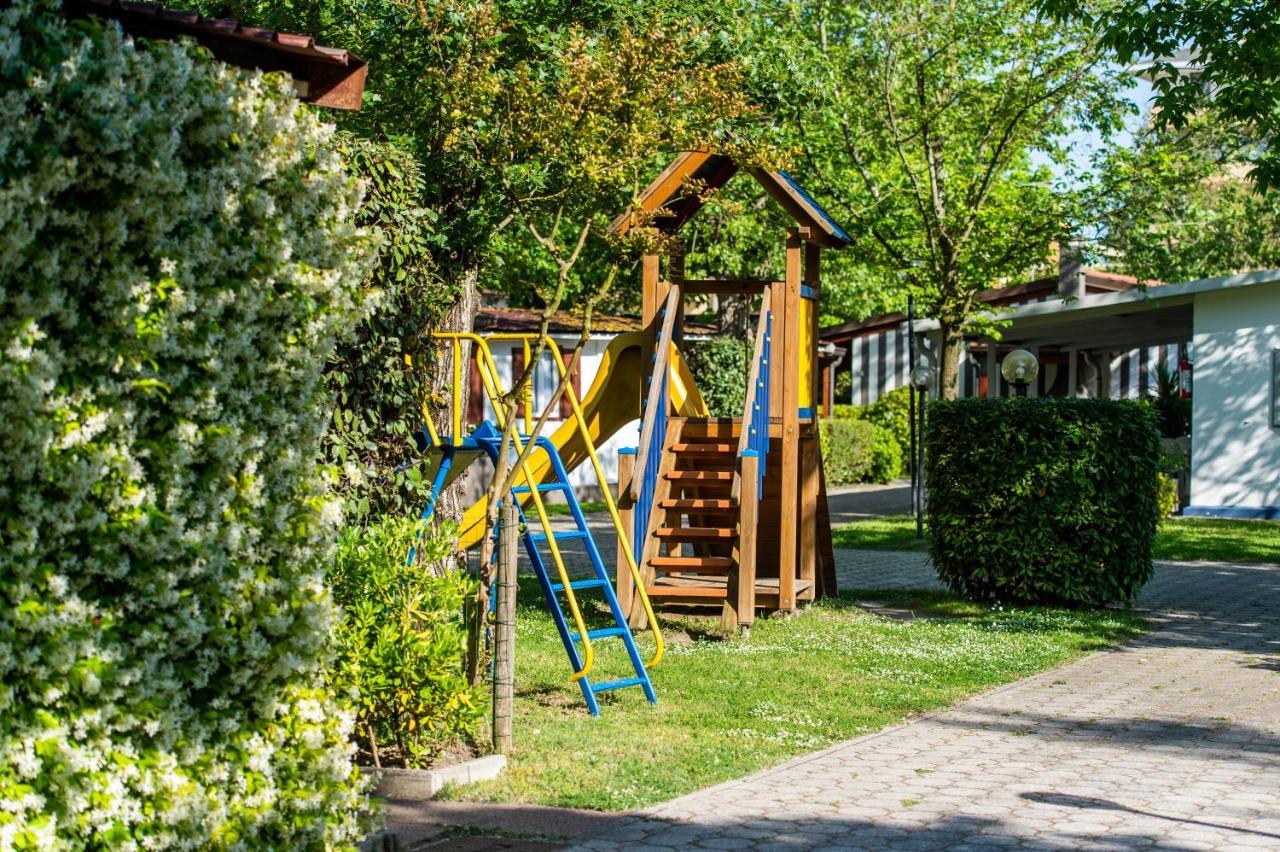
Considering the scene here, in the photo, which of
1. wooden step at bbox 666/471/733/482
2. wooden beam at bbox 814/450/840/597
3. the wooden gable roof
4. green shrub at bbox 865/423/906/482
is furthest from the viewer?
green shrub at bbox 865/423/906/482

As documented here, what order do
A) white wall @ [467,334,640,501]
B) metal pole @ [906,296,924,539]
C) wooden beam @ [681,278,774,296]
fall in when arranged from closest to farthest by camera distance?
wooden beam @ [681,278,774,296], metal pole @ [906,296,924,539], white wall @ [467,334,640,501]

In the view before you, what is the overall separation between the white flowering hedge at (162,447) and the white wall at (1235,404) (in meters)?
21.9

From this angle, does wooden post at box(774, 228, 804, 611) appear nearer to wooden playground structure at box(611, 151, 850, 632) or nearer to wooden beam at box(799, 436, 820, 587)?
wooden playground structure at box(611, 151, 850, 632)

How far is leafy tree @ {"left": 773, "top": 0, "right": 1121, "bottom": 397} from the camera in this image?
68.4ft

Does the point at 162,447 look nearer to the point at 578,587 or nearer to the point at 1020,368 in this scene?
the point at 578,587

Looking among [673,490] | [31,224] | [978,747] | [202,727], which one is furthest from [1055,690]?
[31,224]

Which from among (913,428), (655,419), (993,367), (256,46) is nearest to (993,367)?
(993,367)

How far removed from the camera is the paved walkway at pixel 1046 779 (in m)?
6.02

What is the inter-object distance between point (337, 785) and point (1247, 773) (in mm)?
4714

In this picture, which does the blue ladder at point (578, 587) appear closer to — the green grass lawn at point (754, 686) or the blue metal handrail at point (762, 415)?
the green grass lawn at point (754, 686)

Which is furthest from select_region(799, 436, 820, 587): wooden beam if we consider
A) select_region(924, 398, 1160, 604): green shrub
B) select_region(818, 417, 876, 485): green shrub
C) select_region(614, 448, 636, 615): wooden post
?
select_region(818, 417, 876, 485): green shrub

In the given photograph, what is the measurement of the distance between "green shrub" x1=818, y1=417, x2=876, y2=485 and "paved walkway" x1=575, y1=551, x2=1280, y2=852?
2102 centimetres

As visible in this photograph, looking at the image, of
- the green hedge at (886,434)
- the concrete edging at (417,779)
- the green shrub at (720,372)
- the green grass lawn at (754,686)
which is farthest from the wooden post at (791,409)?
the green hedge at (886,434)

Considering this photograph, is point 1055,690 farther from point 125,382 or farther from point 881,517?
point 881,517
